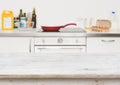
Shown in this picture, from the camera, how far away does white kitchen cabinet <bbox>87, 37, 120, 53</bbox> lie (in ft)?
10.3

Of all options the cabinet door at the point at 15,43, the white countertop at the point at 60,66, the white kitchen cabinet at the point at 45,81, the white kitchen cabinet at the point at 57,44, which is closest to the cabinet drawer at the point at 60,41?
the white kitchen cabinet at the point at 57,44

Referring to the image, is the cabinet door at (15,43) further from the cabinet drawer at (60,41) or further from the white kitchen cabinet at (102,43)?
the white kitchen cabinet at (102,43)

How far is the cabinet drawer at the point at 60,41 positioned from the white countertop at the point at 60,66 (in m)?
1.42

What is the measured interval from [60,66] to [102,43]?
1.83 m

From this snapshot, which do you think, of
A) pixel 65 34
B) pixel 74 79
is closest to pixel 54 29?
pixel 65 34

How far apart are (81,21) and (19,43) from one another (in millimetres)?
982

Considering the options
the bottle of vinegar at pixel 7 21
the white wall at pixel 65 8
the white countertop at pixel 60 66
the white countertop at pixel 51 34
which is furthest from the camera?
the white wall at pixel 65 8

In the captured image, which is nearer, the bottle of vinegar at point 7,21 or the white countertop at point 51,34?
the white countertop at point 51,34

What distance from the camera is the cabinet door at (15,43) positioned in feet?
10.2

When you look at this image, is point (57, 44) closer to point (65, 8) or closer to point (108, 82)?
point (65, 8)

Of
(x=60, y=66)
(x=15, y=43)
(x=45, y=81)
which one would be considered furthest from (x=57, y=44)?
(x=45, y=81)

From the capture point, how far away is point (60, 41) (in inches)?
123

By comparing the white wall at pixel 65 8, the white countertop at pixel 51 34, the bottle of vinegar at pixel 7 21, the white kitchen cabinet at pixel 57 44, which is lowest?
the white kitchen cabinet at pixel 57 44

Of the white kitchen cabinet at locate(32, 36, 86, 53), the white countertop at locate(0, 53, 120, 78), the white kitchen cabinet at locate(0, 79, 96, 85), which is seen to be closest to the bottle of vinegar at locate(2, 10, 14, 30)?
the white kitchen cabinet at locate(32, 36, 86, 53)
